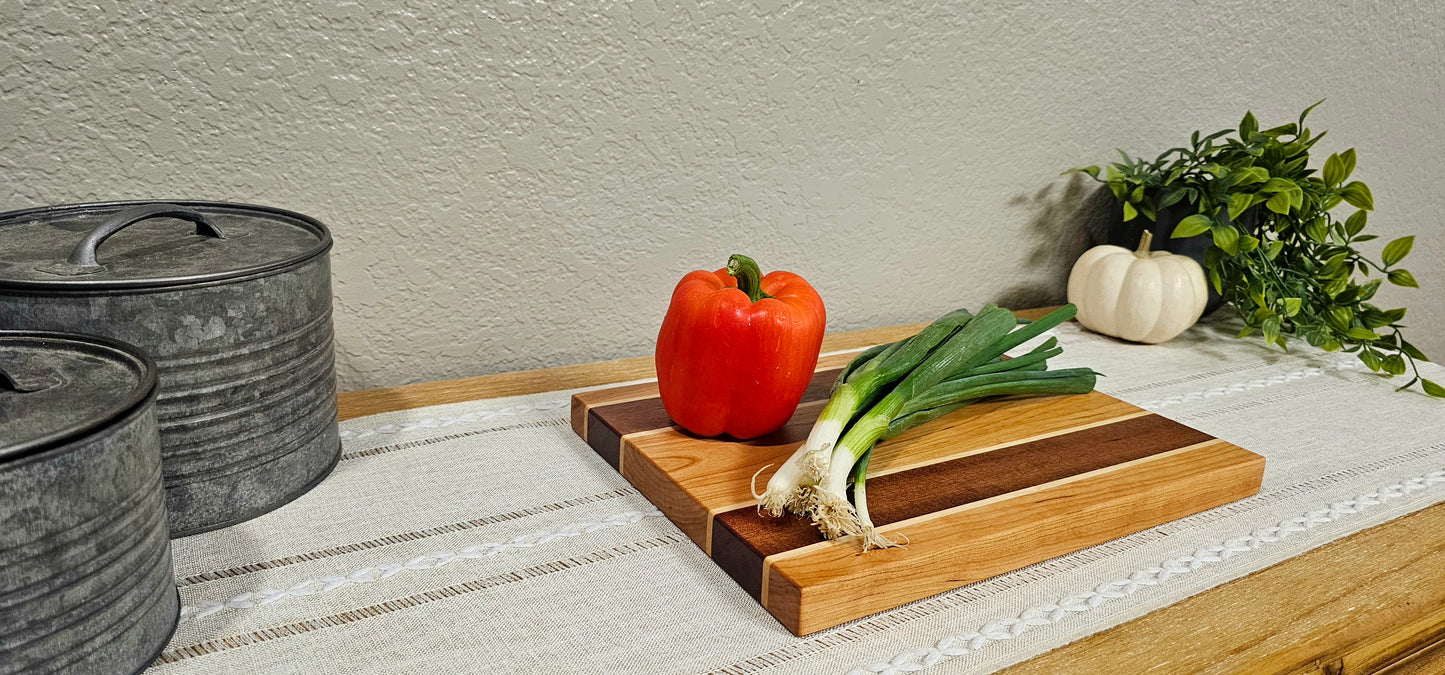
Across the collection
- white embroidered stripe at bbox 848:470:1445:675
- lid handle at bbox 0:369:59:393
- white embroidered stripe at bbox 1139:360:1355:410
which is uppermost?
lid handle at bbox 0:369:59:393

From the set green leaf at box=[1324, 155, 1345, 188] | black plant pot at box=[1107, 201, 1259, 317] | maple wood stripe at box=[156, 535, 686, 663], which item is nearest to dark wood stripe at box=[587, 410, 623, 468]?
maple wood stripe at box=[156, 535, 686, 663]

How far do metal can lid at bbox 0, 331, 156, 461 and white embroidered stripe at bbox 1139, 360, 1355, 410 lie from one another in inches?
35.2

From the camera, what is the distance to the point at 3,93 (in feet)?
2.36

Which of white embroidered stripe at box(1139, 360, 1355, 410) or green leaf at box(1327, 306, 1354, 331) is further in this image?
green leaf at box(1327, 306, 1354, 331)

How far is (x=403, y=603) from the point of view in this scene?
0.60 m

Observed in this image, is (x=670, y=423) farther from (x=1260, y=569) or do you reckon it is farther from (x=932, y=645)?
(x=1260, y=569)

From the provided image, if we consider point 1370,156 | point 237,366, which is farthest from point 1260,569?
point 1370,156

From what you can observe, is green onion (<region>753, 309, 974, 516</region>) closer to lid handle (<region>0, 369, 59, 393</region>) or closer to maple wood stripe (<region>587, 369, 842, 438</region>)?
maple wood stripe (<region>587, 369, 842, 438</region>)

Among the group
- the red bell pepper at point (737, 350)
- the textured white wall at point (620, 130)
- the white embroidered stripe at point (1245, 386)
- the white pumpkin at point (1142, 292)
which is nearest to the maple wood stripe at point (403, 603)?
the red bell pepper at point (737, 350)

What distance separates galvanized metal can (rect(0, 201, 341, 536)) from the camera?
0.58m

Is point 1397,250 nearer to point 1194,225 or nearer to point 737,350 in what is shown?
point 1194,225

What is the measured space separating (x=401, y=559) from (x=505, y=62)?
47 centimetres

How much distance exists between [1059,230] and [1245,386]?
357 mm

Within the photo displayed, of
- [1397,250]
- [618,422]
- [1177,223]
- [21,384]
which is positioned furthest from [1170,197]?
[21,384]
